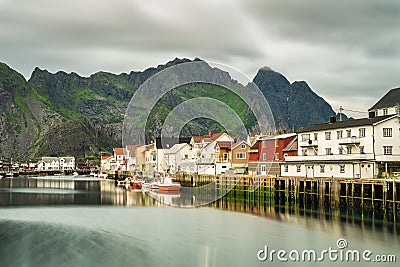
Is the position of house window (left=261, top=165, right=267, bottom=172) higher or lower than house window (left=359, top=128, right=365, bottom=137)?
lower

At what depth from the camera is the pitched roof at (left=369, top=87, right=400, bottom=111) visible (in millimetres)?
65000

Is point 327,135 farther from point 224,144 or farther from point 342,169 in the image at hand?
point 224,144

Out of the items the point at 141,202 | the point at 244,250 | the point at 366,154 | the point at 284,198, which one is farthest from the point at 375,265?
the point at 141,202

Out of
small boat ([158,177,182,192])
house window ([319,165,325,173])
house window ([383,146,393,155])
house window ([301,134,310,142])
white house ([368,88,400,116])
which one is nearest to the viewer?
house window ([383,146,393,155])

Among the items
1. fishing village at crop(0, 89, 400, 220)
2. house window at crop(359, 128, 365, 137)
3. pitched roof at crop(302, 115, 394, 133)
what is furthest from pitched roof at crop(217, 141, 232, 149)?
house window at crop(359, 128, 365, 137)

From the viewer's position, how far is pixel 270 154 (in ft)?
208

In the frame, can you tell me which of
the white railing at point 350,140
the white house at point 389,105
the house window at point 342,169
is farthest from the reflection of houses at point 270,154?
the white house at point 389,105

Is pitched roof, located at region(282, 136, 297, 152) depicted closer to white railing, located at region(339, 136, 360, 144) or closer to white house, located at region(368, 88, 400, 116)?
white railing, located at region(339, 136, 360, 144)

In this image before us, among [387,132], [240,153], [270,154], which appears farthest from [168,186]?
[387,132]

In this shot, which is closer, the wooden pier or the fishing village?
the wooden pier

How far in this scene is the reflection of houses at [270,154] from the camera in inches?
2416

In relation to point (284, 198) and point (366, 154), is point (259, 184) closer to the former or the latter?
point (284, 198)

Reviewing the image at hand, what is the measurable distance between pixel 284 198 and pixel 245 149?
2524 cm

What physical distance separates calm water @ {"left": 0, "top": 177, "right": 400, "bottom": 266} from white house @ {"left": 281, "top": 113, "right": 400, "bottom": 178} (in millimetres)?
6340
